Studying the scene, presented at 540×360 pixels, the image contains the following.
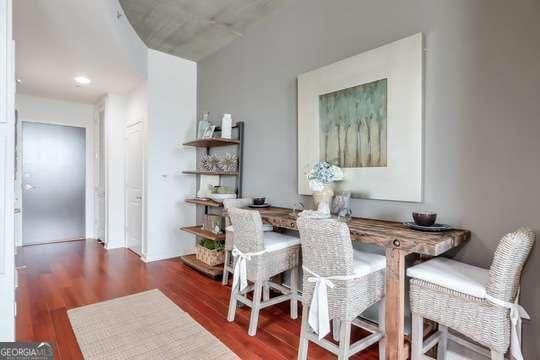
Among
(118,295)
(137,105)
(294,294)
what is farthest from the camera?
(137,105)

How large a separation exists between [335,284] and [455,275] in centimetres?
61

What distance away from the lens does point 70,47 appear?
9.73 feet

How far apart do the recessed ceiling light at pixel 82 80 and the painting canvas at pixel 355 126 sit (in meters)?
3.15

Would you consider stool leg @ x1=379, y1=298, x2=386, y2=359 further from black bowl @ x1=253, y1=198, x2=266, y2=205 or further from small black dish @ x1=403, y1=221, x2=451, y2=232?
black bowl @ x1=253, y1=198, x2=266, y2=205

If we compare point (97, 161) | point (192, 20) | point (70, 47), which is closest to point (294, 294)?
point (192, 20)

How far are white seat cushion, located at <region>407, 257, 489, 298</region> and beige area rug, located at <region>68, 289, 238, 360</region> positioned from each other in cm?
125

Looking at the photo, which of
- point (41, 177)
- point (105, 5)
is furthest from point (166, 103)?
point (41, 177)

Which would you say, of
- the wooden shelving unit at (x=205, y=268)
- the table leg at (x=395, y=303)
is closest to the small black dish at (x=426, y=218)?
the table leg at (x=395, y=303)

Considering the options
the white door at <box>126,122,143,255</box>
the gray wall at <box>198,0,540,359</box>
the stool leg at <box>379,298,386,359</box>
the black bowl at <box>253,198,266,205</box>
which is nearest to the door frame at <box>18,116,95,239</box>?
the white door at <box>126,122,143,255</box>

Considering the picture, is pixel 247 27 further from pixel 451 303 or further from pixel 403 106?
pixel 451 303

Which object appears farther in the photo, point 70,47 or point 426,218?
point 70,47

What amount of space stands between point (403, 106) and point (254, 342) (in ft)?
6.24

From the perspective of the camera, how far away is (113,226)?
459 centimetres

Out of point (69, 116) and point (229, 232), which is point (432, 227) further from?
point (69, 116)
